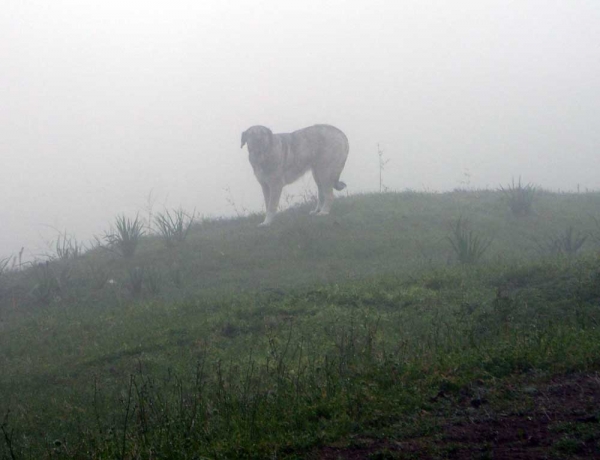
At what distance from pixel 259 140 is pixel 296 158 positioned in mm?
1084

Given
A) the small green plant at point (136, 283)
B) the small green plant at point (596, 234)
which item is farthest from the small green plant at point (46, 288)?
the small green plant at point (596, 234)

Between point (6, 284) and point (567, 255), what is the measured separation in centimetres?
934

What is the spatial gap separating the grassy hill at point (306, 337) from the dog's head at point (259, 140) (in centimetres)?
165

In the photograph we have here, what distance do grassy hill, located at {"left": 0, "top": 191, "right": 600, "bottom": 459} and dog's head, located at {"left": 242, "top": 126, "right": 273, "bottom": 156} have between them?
1650 millimetres

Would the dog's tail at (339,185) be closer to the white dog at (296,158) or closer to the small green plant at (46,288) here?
the white dog at (296,158)

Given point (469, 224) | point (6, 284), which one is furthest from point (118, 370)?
point (469, 224)

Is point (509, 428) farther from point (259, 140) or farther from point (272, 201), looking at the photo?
point (272, 201)

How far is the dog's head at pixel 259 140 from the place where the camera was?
48.6 ft

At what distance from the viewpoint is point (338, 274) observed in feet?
38.8

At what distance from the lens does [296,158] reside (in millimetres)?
15516

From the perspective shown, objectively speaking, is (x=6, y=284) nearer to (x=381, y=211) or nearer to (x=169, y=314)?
(x=169, y=314)

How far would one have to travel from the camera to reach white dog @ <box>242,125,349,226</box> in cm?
1494

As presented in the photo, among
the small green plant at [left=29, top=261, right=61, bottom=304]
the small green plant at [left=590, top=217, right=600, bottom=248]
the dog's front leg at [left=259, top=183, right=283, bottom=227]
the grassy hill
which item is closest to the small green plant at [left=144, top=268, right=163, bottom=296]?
the grassy hill

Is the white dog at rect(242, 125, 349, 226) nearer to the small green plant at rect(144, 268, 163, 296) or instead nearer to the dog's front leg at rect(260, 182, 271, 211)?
the dog's front leg at rect(260, 182, 271, 211)
